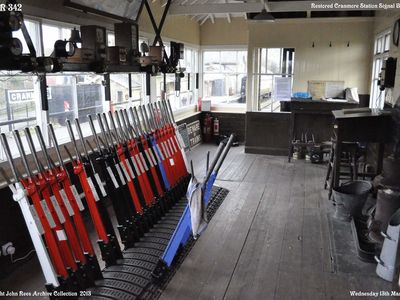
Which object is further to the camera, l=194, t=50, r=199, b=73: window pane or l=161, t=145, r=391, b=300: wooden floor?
l=194, t=50, r=199, b=73: window pane

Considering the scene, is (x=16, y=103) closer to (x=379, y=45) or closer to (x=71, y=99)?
(x=71, y=99)

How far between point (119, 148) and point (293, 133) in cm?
424

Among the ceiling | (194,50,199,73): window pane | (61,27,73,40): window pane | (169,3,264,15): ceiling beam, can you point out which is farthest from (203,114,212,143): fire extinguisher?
(61,27,73,40): window pane

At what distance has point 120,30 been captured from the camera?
448cm

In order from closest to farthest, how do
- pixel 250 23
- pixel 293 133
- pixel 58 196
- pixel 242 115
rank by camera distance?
pixel 58 196, pixel 293 133, pixel 250 23, pixel 242 115

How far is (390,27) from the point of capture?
5520 mm

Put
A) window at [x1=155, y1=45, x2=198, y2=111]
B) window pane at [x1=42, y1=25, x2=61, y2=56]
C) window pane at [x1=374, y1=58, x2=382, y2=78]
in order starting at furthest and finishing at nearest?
1. window at [x1=155, y1=45, x2=198, y2=111]
2. window pane at [x1=374, y1=58, x2=382, y2=78]
3. window pane at [x1=42, y1=25, x2=61, y2=56]

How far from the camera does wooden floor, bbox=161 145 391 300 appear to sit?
3.00m

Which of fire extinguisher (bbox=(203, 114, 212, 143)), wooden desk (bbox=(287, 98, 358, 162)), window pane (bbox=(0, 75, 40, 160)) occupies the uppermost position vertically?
window pane (bbox=(0, 75, 40, 160))

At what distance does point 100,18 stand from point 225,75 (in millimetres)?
4970

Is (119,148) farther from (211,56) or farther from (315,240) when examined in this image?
(211,56)

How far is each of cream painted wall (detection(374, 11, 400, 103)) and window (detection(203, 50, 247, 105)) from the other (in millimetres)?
3246

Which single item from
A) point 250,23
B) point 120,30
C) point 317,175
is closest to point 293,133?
point 317,175

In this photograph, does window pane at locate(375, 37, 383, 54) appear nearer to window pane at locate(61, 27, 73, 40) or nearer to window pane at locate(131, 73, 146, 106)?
window pane at locate(131, 73, 146, 106)
